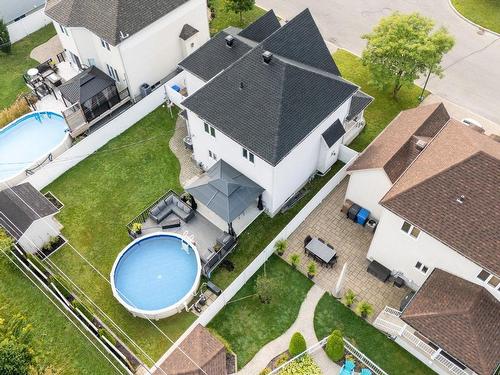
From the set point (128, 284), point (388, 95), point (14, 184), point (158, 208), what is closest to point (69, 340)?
point (128, 284)

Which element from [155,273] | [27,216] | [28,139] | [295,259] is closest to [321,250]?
[295,259]

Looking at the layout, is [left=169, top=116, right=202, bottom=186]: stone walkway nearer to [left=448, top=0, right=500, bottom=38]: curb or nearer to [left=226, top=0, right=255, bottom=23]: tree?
[left=226, top=0, right=255, bottom=23]: tree

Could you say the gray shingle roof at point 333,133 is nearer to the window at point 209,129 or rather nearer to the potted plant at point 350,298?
the window at point 209,129

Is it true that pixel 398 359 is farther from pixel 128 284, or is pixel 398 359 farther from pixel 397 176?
pixel 128 284

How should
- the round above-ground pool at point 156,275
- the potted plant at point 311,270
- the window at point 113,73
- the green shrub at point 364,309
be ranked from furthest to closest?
the window at point 113,73 < the potted plant at point 311,270 < the round above-ground pool at point 156,275 < the green shrub at point 364,309

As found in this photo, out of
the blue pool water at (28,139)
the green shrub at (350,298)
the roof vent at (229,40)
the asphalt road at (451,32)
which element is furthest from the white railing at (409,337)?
the blue pool water at (28,139)
